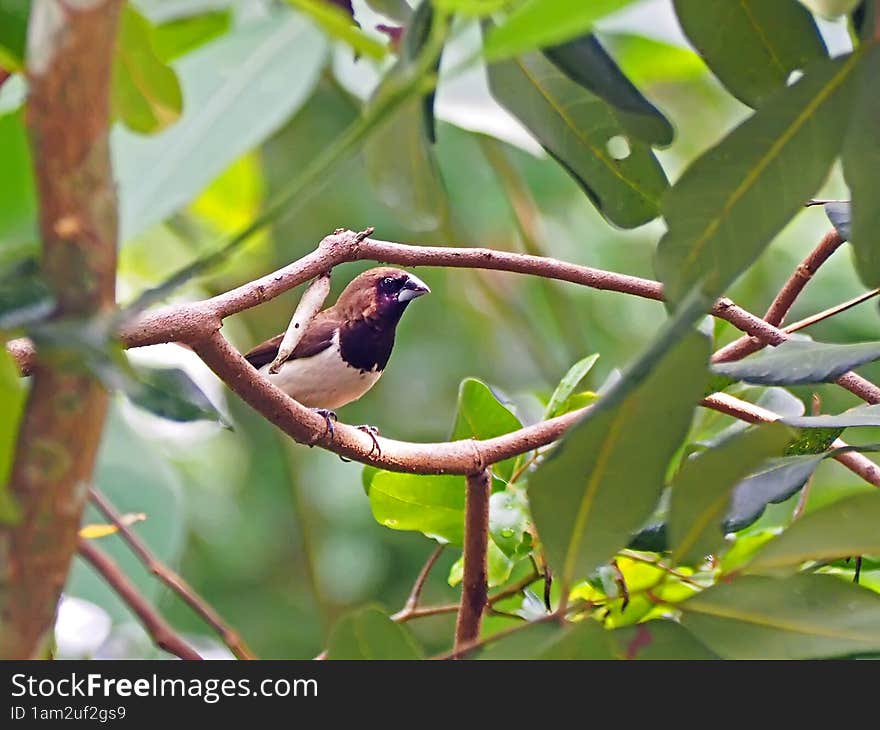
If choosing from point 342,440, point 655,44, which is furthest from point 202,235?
point 342,440

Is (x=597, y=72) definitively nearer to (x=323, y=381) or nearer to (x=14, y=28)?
(x=14, y=28)

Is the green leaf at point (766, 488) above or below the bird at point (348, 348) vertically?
below

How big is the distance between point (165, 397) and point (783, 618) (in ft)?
1.08

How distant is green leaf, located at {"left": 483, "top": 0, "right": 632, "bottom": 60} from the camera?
1.34 ft

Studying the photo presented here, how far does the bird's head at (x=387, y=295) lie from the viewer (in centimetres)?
202

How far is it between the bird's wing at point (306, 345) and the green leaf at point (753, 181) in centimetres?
132

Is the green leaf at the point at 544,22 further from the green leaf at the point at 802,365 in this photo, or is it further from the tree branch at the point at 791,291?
the tree branch at the point at 791,291

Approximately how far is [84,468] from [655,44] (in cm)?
129

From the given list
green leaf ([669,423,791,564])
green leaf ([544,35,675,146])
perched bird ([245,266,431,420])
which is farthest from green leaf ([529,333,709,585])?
perched bird ([245,266,431,420])

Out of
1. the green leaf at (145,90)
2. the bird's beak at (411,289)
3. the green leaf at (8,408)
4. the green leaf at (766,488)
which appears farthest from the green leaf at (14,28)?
the bird's beak at (411,289)

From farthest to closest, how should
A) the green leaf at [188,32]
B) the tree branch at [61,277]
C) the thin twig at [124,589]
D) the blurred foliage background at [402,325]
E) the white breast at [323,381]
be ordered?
the blurred foliage background at [402,325], the white breast at [323,381], the green leaf at [188,32], the thin twig at [124,589], the tree branch at [61,277]

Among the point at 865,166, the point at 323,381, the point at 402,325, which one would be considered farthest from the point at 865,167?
the point at 402,325

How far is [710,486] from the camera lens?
0.53 meters

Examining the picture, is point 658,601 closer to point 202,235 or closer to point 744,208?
point 744,208
